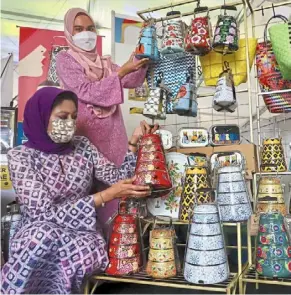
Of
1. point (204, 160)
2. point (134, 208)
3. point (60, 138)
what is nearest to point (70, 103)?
point (60, 138)

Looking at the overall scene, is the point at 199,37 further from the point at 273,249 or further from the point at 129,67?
the point at 273,249

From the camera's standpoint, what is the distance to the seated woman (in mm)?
993

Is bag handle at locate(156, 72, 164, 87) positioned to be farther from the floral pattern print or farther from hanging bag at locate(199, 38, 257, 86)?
hanging bag at locate(199, 38, 257, 86)

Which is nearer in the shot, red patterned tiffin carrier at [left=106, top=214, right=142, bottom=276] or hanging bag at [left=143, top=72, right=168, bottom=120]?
red patterned tiffin carrier at [left=106, top=214, right=142, bottom=276]

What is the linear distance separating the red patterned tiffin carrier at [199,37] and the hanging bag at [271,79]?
0.85 ft

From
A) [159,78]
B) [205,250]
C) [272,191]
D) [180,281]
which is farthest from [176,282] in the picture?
[159,78]

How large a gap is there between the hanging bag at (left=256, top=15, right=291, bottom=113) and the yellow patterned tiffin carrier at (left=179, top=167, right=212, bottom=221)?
0.55 m

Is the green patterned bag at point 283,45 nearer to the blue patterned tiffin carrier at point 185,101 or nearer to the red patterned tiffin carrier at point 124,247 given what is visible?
the blue patterned tiffin carrier at point 185,101

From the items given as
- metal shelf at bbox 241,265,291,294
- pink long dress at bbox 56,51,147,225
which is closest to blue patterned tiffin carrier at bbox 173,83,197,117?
pink long dress at bbox 56,51,147,225

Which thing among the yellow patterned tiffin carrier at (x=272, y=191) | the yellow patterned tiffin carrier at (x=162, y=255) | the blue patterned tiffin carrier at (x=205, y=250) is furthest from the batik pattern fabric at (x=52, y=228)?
the yellow patterned tiffin carrier at (x=272, y=191)

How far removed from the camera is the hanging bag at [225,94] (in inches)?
56.1

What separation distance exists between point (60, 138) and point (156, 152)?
32 cm

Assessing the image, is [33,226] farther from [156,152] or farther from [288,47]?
[288,47]

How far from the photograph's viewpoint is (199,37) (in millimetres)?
1402
